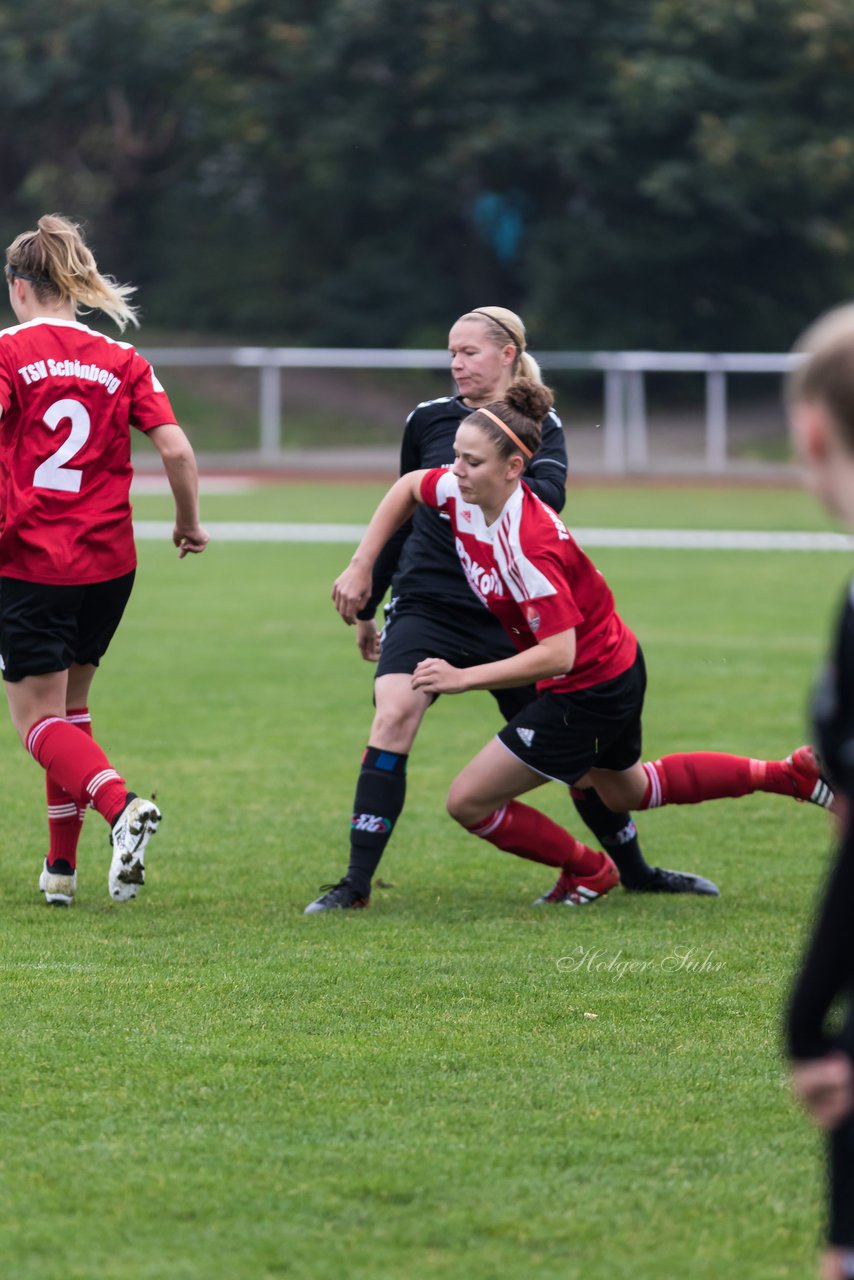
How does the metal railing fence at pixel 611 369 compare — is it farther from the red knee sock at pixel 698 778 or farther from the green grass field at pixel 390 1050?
the red knee sock at pixel 698 778

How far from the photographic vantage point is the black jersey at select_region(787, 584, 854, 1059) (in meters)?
2.13

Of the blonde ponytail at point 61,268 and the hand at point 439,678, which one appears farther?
the blonde ponytail at point 61,268

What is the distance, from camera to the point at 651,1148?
3.58 m

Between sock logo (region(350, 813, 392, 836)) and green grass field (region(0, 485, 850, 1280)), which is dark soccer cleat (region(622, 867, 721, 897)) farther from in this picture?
sock logo (region(350, 813, 392, 836))

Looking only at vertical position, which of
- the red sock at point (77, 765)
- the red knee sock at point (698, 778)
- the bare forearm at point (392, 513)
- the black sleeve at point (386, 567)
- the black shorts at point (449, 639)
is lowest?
the red knee sock at point (698, 778)

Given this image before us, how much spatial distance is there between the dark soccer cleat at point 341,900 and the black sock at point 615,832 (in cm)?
78

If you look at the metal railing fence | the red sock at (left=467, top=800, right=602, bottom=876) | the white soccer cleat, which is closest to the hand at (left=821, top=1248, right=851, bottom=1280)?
the white soccer cleat

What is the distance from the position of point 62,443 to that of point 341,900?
64.5 inches

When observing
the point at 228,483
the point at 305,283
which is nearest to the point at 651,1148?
the point at 228,483

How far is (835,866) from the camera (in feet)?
7.06

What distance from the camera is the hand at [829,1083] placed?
2.15 m

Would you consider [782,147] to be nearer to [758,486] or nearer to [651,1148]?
[758,486]

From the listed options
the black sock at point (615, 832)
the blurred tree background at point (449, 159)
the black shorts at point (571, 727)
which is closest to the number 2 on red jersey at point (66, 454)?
the black shorts at point (571, 727)

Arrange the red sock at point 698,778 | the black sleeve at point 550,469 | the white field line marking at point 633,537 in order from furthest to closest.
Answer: the white field line marking at point 633,537 → the red sock at point 698,778 → the black sleeve at point 550,469
